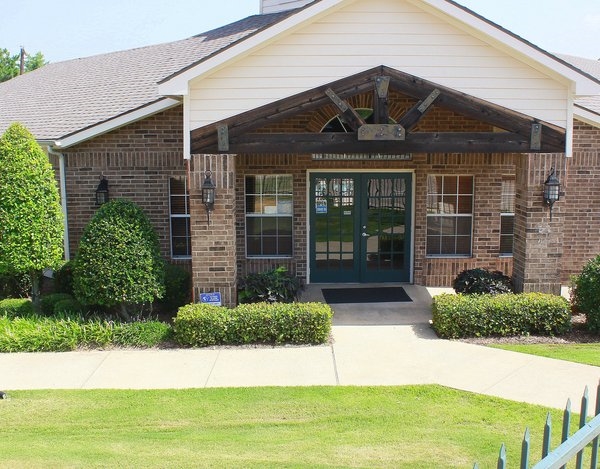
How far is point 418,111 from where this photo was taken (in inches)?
395

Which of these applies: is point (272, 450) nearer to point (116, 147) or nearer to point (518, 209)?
point (518, 209)

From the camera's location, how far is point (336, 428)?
6.63m

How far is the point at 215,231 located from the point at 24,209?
10.7ft

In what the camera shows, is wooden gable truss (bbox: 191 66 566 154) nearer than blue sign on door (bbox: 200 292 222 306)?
Yes

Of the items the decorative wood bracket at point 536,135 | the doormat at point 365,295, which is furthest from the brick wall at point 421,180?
the decorative wood bracket at point 536,135

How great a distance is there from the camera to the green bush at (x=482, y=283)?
35.4 ft

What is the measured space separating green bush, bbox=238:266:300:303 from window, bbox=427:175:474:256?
12.8 feet

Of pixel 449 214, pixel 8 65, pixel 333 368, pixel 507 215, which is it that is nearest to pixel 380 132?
pixel 333 368

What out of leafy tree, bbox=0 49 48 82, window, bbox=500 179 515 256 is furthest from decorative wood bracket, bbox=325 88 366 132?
leafy tree, bbox=0 49 48 82

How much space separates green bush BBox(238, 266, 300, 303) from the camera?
34.7 ft

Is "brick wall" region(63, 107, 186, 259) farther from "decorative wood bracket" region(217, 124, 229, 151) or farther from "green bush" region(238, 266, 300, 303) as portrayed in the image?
"green bush" region(238, 266, 300, 303)

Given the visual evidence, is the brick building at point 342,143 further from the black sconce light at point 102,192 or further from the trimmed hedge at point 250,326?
the trimmed hedge at point 250,326

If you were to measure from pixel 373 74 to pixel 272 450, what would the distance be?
6.35m

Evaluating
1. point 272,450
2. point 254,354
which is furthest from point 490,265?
point 272,450
